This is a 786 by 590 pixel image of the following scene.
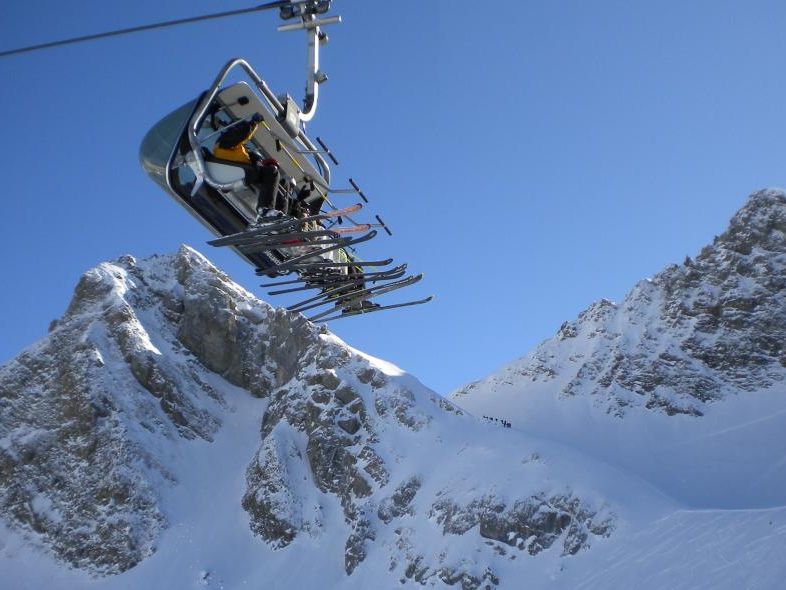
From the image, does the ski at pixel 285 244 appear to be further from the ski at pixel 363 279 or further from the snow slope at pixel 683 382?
the snow slope at pixel 683 382

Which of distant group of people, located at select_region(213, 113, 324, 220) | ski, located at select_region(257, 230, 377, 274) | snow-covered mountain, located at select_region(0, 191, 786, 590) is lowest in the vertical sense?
ski, located at select_region(257, 230, 377, 274)

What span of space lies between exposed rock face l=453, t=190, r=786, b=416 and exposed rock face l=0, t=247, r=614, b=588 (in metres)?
23.2

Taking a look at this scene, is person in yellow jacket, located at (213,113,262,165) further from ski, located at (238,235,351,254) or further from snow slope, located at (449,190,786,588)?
snow slope, located at (449,190,786,588)

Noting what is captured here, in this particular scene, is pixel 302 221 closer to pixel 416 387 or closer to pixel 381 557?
pixel 381 557

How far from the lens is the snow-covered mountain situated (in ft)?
181

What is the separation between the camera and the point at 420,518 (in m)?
62.1

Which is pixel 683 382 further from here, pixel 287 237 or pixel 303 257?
pixel 287 237

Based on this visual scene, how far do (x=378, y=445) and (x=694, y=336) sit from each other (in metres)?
37.7

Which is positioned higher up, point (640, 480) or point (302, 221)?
point (640, 480)

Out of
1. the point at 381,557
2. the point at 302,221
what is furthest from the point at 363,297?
the point at 381,557

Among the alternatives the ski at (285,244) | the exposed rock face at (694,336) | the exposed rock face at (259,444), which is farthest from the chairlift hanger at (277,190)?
the exposed rock face at (694,336)

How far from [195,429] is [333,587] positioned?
98.4 feet

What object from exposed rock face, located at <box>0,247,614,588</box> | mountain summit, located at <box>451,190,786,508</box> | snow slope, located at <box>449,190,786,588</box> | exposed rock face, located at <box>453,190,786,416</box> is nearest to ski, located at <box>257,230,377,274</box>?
snow slope, located at <box>449,190,786,588</box>

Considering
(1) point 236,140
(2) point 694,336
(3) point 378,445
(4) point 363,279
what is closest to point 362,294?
(4) point 363,279
